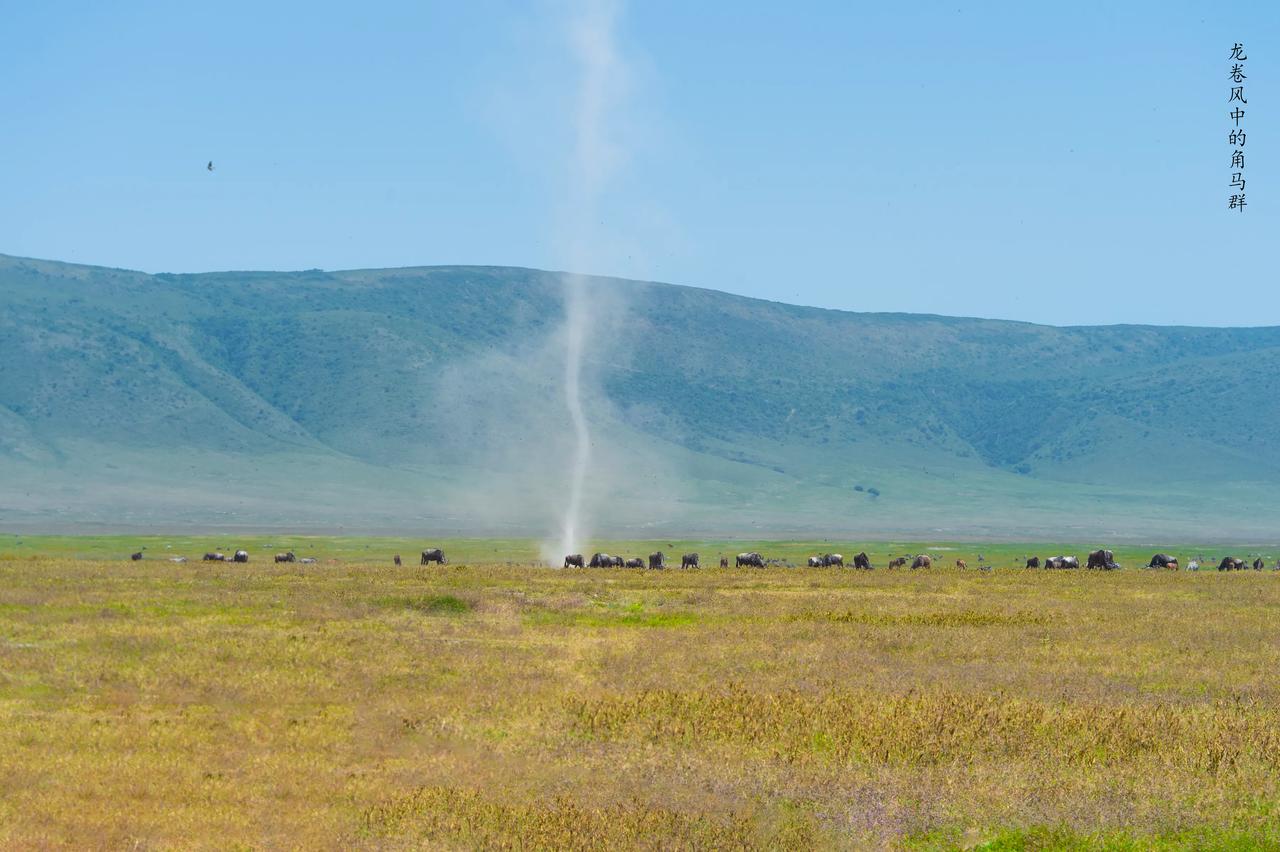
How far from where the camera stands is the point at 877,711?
21219mm

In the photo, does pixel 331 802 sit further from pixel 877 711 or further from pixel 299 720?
pixel 877 711

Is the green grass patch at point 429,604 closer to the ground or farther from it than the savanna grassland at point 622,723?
farther from it

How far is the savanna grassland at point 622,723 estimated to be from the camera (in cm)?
1528

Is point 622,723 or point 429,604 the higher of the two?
point 429,604

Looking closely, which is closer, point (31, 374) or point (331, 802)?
point (331, 802)

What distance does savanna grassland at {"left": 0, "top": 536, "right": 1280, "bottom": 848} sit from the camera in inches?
602

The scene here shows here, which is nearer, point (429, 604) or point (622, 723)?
point (622, 723)

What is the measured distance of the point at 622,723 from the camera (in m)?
20.6

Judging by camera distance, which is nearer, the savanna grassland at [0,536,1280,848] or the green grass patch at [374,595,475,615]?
the savanna grassland at [0,536,1280,848]

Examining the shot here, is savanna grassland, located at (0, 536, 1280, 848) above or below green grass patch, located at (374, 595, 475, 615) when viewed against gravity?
below

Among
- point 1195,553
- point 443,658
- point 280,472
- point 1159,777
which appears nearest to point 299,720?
point 443,658

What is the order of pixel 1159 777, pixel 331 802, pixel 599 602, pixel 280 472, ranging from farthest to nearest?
pixel 280 472
pixel 599 602
pixel 1159 777
pixel 331 802

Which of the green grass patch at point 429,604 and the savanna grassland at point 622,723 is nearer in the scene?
the savanna grassland at point 622,723

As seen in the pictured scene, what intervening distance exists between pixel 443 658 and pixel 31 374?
601 feet
